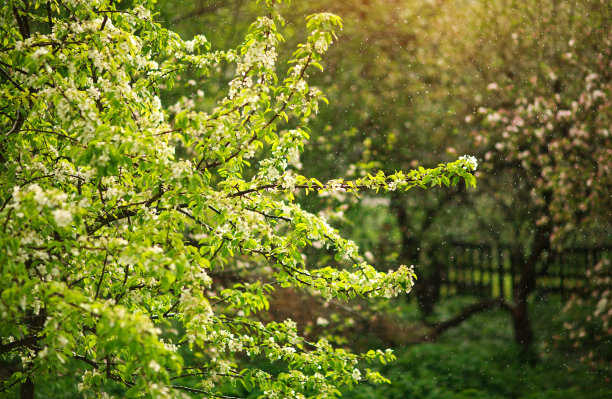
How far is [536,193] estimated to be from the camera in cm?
866

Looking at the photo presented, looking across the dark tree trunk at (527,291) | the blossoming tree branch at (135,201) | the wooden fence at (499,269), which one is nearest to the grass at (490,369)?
the dark tree trunk at (527,291)

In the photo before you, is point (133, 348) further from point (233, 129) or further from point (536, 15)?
point (536, 15)

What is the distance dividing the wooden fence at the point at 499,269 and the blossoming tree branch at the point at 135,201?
6.03 metres

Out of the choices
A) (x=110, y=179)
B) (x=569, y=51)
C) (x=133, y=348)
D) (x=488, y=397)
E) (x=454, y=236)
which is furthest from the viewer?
(x=454, y=236)

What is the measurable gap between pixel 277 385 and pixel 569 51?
25.0 feet

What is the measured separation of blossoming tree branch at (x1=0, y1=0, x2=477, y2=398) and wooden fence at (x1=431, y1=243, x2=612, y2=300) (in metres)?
6.03

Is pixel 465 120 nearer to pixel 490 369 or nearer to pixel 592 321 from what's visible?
pixel 592 321

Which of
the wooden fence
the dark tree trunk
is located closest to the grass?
the dark tree trunk

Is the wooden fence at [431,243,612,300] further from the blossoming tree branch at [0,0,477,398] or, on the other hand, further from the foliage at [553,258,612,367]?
the blossoming tree branch at [0,0,477,398]

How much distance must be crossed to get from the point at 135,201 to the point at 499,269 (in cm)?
794

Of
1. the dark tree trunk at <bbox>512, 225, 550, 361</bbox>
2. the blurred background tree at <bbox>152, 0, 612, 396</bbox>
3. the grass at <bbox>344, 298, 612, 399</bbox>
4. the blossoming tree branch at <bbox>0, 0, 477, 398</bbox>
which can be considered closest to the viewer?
the blossoming tree branch at <bbox>0, 0, 477, 398</bbox>

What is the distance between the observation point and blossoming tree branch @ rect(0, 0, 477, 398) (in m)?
2.53

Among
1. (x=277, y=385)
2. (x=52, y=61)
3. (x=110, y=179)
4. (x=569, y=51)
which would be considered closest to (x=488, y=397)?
(x=277, y=385)

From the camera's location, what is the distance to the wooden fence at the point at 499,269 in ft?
28.2
